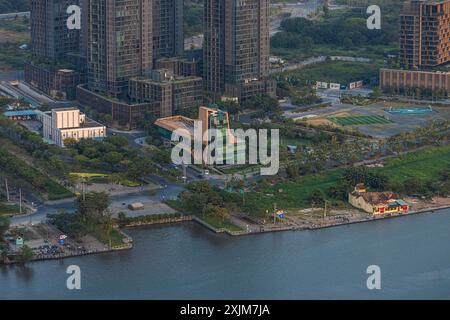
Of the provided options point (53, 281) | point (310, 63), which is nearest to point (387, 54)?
point (310, 63)

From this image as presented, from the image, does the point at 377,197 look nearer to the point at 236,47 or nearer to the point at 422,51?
the point at 236,47

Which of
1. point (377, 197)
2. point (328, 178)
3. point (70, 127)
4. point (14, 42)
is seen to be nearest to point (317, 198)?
point (377, 197)

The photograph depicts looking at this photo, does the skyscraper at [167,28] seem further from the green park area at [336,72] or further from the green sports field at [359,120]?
the green sports field at [359,120]

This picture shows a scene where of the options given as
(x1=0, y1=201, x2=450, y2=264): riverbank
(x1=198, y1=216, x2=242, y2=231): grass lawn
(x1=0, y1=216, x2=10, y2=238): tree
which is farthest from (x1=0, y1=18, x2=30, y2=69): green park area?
(x1=0, y1=216, x2=10, y2=238): tree

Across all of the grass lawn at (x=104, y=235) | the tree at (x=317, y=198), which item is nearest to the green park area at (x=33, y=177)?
the grass lawn at (x=104, y=235)

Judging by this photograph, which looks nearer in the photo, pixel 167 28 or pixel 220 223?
pixel 220 223

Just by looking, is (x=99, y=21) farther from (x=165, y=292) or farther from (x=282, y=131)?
(x=165, y=292)
